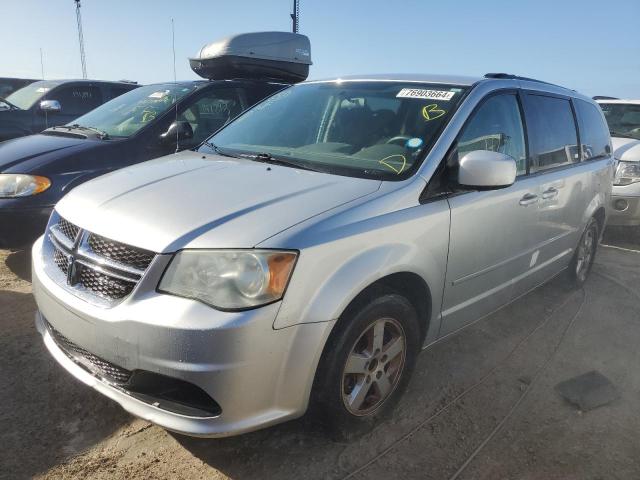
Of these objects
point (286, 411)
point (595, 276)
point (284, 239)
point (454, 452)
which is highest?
point (284, 239)

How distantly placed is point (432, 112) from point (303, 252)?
53.6 inches

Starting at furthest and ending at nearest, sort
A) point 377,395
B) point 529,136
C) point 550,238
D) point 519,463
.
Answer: point 550,238, point 529,136, point 377,395, point 519,463

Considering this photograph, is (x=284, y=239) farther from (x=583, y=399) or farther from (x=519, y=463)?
(x=583, y=399)

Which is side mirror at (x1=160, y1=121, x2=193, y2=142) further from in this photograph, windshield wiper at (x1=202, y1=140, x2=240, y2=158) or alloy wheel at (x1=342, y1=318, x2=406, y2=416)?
alloy wheel at (x1=342, y1=318, x2=406, y2=416)

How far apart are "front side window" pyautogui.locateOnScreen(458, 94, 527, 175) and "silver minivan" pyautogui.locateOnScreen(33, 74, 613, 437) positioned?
0.01m

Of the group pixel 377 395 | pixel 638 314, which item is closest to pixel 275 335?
pixel 377 395

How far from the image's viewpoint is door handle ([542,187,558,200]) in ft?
11.3

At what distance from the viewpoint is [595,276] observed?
525 cm

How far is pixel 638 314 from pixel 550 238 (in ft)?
4.37

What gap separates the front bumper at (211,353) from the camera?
1831 millimetres

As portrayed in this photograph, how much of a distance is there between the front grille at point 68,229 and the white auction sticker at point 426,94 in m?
1.93

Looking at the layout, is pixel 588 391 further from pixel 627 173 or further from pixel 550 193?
pixel 627 173

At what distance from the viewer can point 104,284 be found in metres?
2.08

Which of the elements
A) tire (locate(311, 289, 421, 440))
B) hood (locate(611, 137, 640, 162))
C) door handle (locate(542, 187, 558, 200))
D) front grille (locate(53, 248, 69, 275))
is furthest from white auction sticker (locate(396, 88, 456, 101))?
hood (locate(611, 137, 640, 162))
